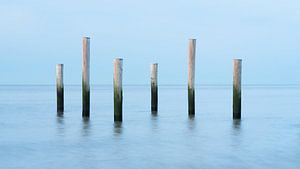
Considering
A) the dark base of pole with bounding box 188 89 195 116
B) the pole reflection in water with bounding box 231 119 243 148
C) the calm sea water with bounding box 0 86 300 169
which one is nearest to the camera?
the calm sea water with bounding box 0 86 300 169

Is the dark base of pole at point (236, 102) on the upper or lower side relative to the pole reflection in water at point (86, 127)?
upper

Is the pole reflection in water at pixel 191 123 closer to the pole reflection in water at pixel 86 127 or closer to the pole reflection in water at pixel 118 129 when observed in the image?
the pole reflection in water at pixel 118 129

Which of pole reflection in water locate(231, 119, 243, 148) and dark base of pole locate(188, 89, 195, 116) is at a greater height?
dark base of pole locate(188, 89, 195, 116)

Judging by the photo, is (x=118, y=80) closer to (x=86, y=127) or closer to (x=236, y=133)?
(x=86, y=127)

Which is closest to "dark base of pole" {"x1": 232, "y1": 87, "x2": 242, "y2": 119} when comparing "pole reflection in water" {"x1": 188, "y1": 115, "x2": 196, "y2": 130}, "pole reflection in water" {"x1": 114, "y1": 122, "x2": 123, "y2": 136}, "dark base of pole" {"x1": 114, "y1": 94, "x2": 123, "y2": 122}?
"pole reflection in water" {"x1": 188, "y1": 115, "x2": 196, "y2": 130}

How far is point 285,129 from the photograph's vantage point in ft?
59.6

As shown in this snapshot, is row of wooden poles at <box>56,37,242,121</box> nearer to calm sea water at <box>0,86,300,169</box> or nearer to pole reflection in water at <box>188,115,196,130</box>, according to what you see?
pole reflection in water at <box>188,115,196,130</box>

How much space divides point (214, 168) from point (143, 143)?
14.0ft

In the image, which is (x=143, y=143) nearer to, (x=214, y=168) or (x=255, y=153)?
(x=255, y=153)

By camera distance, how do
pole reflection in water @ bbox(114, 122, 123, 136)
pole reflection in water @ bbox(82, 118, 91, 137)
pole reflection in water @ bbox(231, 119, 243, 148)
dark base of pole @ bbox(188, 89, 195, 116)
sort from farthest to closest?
dark base of pole @ bbox(188, 89, 195, 116) → pole reflection in water @ bbox(82, 118, 91, 137) → pole reflection in water @ bbox(114, 122, 123, 136) → pole reflection in water @ bbox(231, 119, 243, 148)

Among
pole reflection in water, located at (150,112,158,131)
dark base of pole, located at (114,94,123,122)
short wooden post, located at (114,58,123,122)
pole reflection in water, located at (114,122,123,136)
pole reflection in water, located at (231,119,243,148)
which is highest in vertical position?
short wooden post, located at (114,58,123,122)

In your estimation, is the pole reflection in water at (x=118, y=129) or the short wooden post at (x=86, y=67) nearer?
the pole reflection in water at (x=118, y=129)

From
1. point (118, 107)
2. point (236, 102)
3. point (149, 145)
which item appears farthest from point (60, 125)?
point (236, 102)

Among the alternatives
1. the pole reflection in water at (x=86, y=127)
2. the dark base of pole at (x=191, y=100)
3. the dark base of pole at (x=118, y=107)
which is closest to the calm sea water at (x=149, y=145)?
the pole reflection in water at (x=86, y=127)
